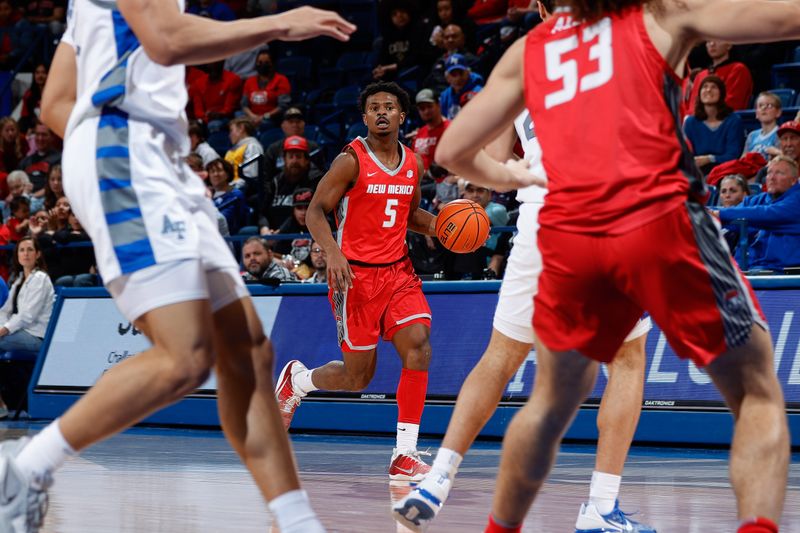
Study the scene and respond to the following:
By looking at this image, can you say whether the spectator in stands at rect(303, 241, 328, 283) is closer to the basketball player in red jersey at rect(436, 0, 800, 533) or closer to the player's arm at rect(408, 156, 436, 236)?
the player's arm at rect(408, 156, 436, 236)

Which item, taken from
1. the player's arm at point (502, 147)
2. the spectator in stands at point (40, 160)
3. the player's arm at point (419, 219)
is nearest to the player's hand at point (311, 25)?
the player's arm at point (502, 147)

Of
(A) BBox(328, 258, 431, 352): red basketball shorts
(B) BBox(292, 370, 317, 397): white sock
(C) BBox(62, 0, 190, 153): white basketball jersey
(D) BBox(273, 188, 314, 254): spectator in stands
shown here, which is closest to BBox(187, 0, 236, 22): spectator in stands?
(D) BBox(273, 188, 314, 254): spectator in stands

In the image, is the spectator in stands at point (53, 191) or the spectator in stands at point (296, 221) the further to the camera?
the spectator in stands at point (53, 191)

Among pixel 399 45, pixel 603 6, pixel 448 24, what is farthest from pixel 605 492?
pixel 399 45

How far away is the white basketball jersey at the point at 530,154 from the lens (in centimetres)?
532

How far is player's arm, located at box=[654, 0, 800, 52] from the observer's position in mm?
3363

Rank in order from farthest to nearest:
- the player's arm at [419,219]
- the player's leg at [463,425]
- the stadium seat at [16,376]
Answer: the stadium seat at [16,376] < the player's arm at [419,219] < the player's leg at [463,425]

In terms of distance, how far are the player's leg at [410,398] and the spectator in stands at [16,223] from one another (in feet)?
27.9

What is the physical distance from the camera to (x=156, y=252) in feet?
11.8

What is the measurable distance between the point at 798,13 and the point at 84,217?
2.18m

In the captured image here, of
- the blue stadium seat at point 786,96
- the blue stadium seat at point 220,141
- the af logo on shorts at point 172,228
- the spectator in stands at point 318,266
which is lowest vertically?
the blue stadium seat at point 220,141

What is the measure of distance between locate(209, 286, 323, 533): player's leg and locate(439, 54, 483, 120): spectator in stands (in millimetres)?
10336

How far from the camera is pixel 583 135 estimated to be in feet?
11.4

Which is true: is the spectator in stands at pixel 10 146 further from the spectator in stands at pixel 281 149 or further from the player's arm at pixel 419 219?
the player's arm at pixel 419 219
